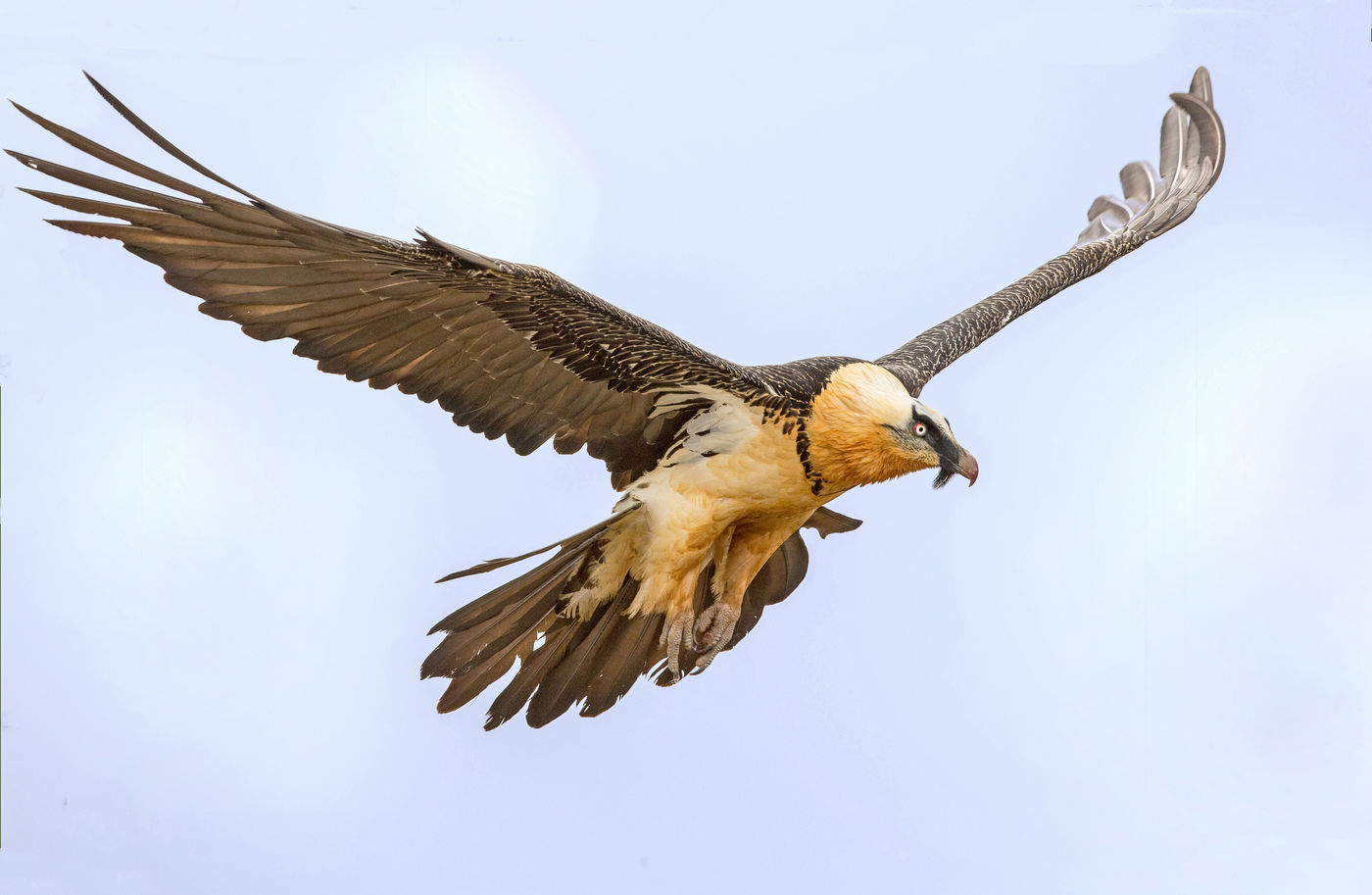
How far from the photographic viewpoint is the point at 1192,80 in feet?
21.9

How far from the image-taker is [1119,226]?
22.2 feet

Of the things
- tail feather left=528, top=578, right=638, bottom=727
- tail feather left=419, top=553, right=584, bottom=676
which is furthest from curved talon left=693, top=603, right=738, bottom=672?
tail feather left=419, top=553, right=584, bottom=676

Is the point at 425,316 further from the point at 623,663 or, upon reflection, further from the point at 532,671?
the point at 623,663

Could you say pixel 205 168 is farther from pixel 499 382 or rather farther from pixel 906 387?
pixel 906 387

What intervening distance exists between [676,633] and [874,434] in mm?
1112

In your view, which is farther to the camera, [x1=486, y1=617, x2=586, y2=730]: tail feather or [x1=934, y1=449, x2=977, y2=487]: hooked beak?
[x1=486, y1=617, x2=586, y2=730]: tail feather

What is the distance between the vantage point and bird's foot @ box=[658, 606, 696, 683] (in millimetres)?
4910

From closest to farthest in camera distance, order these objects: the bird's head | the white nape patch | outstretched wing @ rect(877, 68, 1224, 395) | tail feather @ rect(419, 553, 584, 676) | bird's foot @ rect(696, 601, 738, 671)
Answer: the bird's head
the white nape patch
tail feather @ rect(419, 553, 584, 676)
bird's foot @ rect(696, 601, 738, 671)
outstretched wing @ rect(877, 68, 1224, 395)

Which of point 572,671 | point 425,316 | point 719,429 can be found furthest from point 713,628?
point 425,316

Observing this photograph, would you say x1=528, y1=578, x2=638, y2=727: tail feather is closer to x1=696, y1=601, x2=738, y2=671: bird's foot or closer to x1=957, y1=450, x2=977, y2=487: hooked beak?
x1=696, y1=601, x2=738, y2=671: bird's foot

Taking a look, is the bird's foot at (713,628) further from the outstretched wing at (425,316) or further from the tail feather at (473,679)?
the tail feather at (473,679)

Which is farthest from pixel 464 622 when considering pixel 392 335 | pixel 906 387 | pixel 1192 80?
pixel 1192 80

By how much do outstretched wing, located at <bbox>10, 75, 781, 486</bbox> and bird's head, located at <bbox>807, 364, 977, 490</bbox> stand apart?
0.24m

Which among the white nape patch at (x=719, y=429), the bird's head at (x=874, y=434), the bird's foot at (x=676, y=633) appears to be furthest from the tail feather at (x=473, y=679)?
the bird's head at (x=874, y=434)
